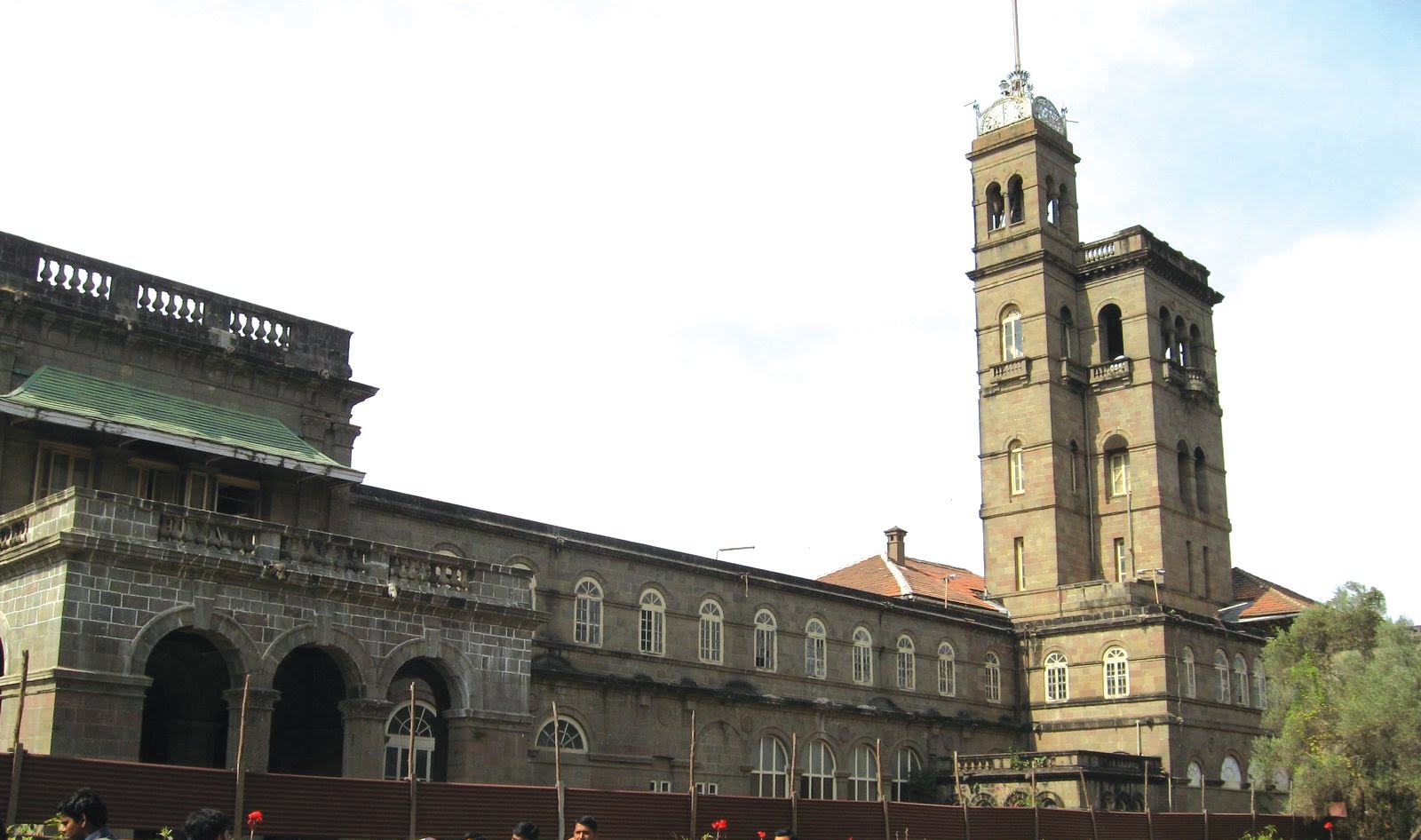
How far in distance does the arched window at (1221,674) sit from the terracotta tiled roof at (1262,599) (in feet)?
17.2

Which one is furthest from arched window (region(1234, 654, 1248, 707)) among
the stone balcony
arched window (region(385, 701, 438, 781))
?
the stone balcony

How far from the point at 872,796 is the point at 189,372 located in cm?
2588

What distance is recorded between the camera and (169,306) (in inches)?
1165

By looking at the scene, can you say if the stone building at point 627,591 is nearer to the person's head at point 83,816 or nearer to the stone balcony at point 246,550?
the stone balcony at point 246,550

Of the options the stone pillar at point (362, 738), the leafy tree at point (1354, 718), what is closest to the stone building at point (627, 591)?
the stone pillar at point (362, 738)

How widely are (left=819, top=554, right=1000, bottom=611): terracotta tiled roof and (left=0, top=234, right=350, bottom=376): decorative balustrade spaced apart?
2595cm

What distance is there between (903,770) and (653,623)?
11.4m

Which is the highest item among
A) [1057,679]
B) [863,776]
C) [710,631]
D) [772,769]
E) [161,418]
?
[161,418]

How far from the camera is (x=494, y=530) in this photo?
121 feet

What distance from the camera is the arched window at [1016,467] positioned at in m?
56.8

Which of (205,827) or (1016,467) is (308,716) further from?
(1016,467)

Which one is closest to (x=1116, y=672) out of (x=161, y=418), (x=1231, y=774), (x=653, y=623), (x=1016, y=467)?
(x=1231, y=774)

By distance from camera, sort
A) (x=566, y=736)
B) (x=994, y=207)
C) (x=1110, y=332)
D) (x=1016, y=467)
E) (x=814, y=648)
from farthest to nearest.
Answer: (x=994, y=207), (x=1110, y=332), (x=1016, y=467), (x=814, y=648), (x=566, y=736)

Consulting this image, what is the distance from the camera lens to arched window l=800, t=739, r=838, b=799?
143 ft
